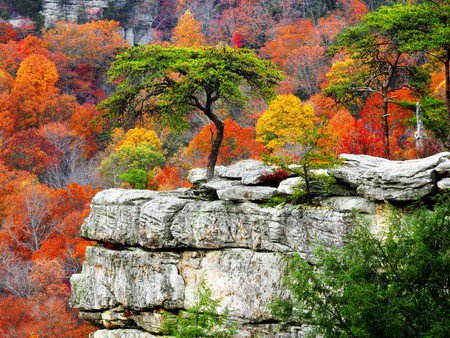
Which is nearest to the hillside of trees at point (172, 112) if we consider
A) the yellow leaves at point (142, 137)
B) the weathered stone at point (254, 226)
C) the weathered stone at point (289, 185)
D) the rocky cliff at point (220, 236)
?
the yellow leaves at point (142, 137)

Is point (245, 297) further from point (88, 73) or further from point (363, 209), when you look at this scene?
point (88, 73)

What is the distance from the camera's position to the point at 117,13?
279ft

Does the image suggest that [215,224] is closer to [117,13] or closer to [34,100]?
[34,100]

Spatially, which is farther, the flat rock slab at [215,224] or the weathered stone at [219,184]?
the weathered stone at [219,184]

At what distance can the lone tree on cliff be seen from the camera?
21.0 metres

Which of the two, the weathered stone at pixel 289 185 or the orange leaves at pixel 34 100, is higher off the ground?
the weathered stone at pixel 289 185

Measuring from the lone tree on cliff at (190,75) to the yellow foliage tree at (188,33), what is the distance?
50508 millimetres

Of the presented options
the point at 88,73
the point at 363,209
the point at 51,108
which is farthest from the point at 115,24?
the point at 363,209

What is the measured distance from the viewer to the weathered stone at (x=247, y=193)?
1942 centimetres

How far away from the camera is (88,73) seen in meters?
72.2

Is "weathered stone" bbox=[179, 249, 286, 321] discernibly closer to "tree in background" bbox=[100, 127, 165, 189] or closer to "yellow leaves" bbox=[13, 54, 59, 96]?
"tree in background" bbox=[100, 127, 165, 189]

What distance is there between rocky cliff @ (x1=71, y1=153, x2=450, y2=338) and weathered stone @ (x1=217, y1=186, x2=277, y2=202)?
0.03 m

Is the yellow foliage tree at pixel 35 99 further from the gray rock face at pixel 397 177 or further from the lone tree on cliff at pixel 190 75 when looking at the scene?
the gray rock face at pixel 397 177

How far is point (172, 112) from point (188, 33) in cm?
5349
